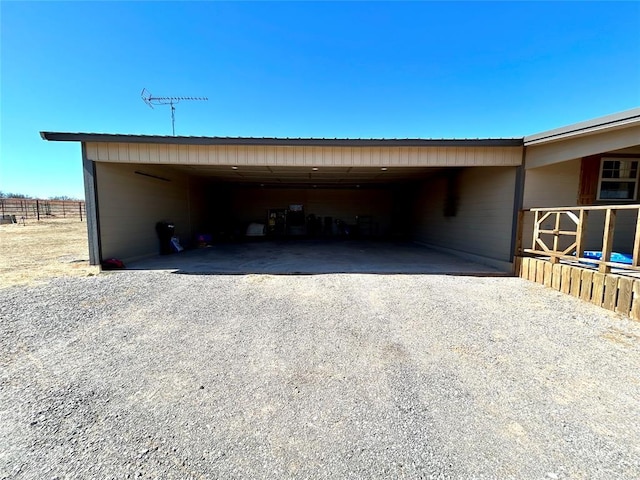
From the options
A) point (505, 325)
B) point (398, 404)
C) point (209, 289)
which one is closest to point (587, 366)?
point (505, 325)

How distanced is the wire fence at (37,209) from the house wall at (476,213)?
86.5ft

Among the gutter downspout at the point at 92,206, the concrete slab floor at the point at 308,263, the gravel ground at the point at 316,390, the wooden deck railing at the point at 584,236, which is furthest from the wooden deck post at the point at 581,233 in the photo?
the gutter downspout at the point at 92,206

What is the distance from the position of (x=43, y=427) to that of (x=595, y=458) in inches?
129

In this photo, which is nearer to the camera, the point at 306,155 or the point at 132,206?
the point at 306,155

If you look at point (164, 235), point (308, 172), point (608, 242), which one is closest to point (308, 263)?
point (308, 172)

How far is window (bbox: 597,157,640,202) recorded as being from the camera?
6246 mm

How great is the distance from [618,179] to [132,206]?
38.9 feet

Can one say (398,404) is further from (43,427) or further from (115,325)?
(115,325)

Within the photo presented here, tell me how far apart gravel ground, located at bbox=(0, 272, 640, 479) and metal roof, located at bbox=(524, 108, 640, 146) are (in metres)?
2.85

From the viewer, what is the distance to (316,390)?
2.08 m

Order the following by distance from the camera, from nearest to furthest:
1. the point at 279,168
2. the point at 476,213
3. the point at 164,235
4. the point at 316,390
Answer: the point at 316,390
the point at 476,213
the point at 164,235
the point at 279,168

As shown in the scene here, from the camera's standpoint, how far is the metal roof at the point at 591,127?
4004 mm

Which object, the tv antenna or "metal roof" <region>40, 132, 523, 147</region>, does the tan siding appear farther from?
the tv antenna

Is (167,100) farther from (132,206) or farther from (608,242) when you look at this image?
(608,242)
